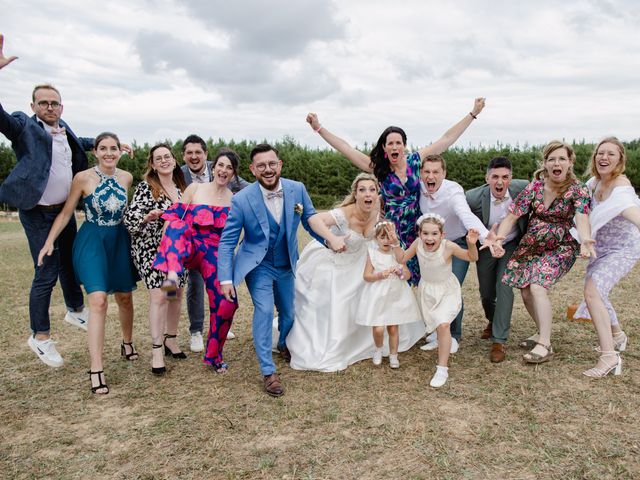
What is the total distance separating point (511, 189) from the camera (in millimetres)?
5375

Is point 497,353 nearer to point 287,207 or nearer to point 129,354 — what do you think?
point 287,207

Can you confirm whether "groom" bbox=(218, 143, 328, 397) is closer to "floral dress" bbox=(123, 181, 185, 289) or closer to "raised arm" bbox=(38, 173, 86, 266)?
"floral dress" bbox=(123, 181, 185, 289)

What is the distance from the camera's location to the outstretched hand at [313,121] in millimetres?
5727

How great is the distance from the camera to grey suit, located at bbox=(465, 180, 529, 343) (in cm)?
516

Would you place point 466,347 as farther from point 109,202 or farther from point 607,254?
point 109,202

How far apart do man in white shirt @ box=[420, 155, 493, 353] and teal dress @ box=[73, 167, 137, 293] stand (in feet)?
9.71

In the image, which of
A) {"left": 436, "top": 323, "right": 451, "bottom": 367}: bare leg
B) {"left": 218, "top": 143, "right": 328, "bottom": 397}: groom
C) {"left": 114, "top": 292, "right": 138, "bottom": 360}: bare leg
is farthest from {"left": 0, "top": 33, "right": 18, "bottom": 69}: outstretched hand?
{"left": 436, "top": 323, "right": 451, "bottom": 367}: bare leg

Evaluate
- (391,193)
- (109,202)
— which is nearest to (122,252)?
(109,202)

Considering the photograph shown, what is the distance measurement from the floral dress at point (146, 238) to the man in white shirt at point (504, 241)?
324 cm

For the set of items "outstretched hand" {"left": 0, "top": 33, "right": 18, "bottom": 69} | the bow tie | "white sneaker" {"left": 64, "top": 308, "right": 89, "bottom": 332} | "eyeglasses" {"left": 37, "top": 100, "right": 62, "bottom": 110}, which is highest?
"outstretched hand" {"left": 0, "top": 33, "right": 18, "bottom": 69}

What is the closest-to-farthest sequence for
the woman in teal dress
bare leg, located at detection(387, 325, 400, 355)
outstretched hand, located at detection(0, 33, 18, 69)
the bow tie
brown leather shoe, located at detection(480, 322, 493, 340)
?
1. outstretched hand, located at detection(0, 33, 18, 69)
2. the woman in teal dress
3. the bow tie
4. bare leg, located at detection(387, 325, 400, 355)
5. brown leather shoe, located at detection(480, 322, 493, 340)

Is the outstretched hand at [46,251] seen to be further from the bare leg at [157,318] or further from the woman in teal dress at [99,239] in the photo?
the bare leg at [157,318]

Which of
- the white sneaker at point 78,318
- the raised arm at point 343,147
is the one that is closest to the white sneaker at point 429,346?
the raised arm at point 343,147

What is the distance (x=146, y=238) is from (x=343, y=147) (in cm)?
228
